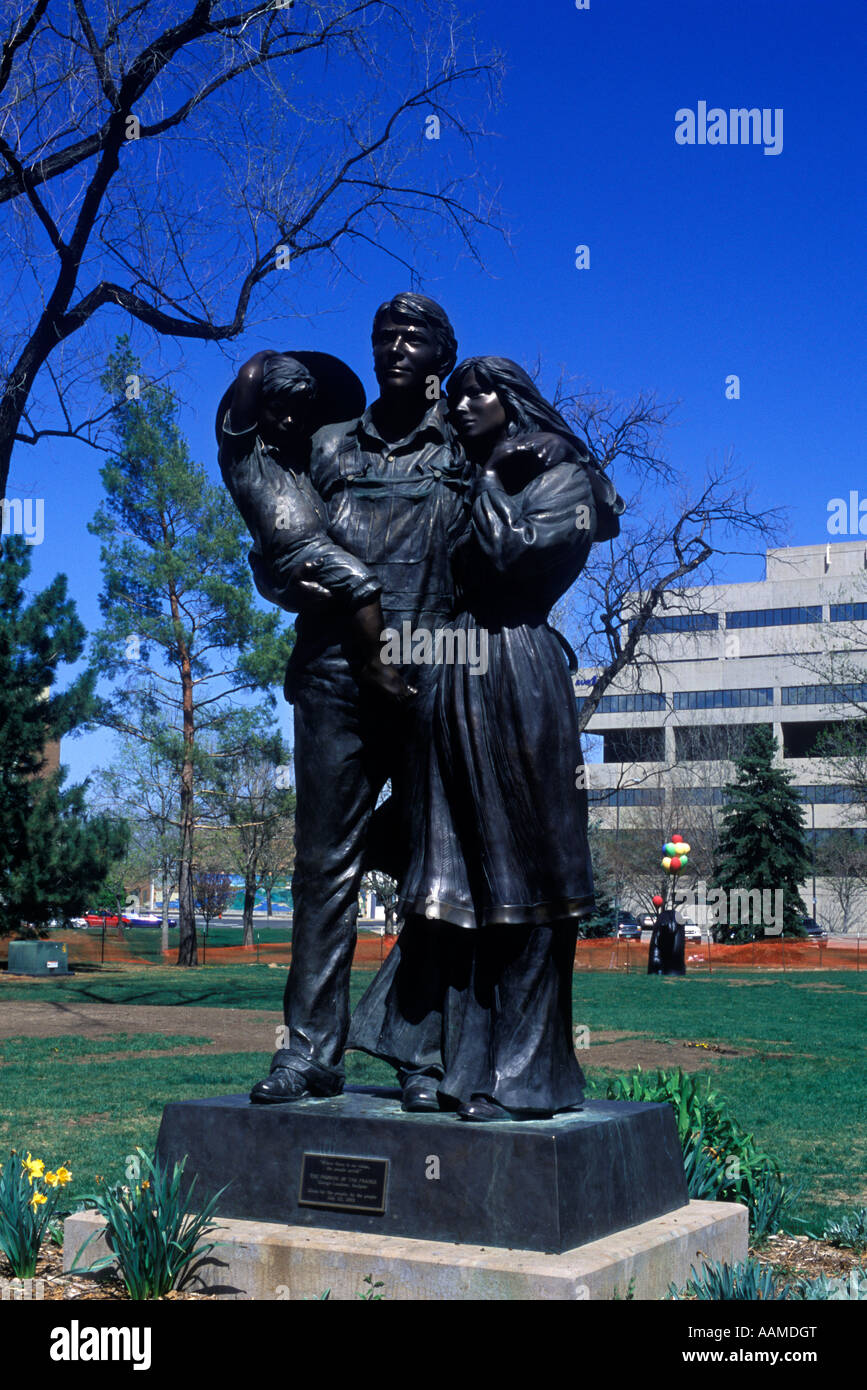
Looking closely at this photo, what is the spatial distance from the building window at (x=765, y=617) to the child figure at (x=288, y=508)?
211 feet

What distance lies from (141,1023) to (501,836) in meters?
12.7

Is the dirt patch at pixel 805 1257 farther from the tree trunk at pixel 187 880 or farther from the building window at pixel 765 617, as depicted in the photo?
the building window at pixel 765 617

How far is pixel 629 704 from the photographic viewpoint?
69938 mm

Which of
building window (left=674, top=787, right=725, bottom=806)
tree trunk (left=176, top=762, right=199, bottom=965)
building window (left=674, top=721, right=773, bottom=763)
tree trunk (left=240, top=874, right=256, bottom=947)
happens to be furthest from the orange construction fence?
building window (left=674, top=721, right=773, bottom=763)

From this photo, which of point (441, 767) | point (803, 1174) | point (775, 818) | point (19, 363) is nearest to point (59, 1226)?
point (441, 767)

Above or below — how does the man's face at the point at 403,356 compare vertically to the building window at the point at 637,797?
below

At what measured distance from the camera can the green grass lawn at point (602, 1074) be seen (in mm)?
8609

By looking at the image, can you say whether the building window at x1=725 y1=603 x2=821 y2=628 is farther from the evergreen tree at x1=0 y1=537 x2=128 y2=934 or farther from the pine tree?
the evergreen tree at x1=0 y1=537 x2=128 y2=934

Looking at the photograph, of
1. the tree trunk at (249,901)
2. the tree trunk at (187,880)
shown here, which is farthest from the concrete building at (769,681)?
the tree trunk at (187,880)

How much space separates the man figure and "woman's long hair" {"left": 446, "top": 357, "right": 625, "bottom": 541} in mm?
213

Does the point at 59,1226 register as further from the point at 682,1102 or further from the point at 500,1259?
the point at 682,1102

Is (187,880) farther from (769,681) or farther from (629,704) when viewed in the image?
(769,681)

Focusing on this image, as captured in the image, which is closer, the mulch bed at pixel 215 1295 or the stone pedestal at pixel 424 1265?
the stone pedestal at pixel 424 1265

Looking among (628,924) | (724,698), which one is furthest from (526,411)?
(724,698)
